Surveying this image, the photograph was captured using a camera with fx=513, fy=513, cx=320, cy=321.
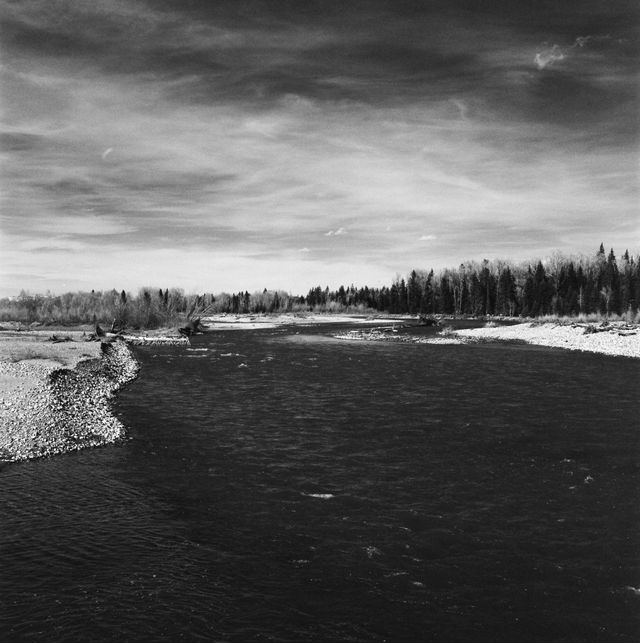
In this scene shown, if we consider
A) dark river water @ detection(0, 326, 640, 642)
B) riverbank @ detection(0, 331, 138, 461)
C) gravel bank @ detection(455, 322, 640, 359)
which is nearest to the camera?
dark river water @ detection(0, 326, 640, 642)

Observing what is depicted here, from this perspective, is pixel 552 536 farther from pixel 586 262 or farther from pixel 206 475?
pixel 586 262

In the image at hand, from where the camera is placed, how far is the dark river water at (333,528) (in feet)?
31.6

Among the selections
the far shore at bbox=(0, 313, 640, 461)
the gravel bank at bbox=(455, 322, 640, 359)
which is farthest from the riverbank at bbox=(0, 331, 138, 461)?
the gravel bank at bbox=(455, 322, 640, 359)

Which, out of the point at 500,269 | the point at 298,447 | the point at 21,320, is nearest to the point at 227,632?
the point at 298,447

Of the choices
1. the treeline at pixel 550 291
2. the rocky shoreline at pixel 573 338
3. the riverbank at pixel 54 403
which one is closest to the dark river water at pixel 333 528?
the riverbank at pixel 54 403

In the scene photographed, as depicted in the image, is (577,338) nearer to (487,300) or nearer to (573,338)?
(573,338)

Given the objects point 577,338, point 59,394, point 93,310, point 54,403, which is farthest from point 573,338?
point 93,310

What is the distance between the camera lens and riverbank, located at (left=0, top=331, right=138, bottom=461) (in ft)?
64.2

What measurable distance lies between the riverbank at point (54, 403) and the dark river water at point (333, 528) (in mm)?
1184

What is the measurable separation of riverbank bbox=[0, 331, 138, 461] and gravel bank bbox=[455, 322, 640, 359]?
1875 inches

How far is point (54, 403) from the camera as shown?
23969 millimetres

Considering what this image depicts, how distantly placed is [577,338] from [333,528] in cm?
6421

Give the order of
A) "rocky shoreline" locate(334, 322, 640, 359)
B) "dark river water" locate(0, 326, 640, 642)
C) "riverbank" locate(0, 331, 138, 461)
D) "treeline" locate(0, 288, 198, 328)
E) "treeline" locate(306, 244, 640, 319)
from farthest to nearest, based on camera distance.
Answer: "treeline" locate(306, 244, 640, 319) < "treeline" locate(0, 288, 198, 328) < "rocky shoreline" locate(334, 322, 640, 359) < "riverbank" locate(0, 331, 138, 461) < "dark river water" locate(0, 326, 640, 642)

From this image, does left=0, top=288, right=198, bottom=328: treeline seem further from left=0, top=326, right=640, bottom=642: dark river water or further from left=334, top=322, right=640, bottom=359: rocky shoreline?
left=0, top=326, right=640, bottom=642: dark river water
